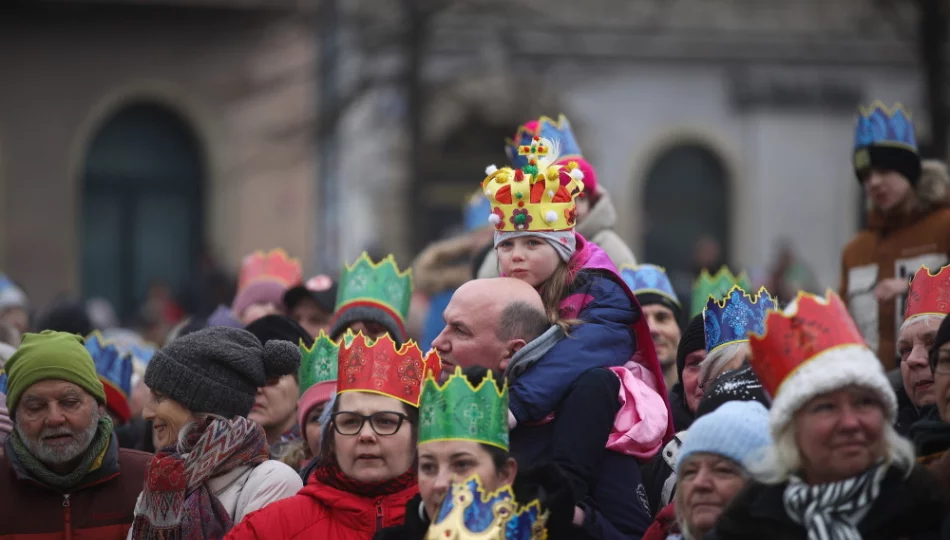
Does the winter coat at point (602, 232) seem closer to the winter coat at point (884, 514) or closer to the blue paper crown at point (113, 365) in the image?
the blue paper crown at point (113, 365)

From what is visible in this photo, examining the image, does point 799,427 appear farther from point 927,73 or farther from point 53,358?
point 927,73

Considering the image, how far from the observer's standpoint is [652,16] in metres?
27.8

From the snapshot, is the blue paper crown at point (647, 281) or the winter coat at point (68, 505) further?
the blue paper crown at point (647, 281)

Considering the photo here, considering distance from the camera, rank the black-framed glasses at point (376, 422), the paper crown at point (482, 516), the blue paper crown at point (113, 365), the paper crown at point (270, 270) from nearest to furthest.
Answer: the paper crown at point (482, 516) < the black-framed glasses at point (376, 422) < the blue paper crown at point (113, 365) < the paper crown at point (270, 270)

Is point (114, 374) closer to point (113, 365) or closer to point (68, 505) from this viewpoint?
point (113, 365)

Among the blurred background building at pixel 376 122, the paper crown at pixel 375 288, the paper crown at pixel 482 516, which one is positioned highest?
the blurred background building at pixel 376 122

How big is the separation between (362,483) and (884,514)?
185 centimetres

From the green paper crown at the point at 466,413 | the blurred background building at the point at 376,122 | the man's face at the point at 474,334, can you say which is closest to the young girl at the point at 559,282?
the man's face at the point at 474,334

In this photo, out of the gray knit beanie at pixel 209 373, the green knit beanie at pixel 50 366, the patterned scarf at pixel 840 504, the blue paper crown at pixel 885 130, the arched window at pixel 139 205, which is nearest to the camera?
the patterned scarf at pixel 840 504

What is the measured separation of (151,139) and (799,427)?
22626mm

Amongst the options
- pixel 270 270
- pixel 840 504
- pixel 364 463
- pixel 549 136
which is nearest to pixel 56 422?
pixel 364 463

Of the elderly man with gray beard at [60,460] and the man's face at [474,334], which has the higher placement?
the man's face at [474,334]

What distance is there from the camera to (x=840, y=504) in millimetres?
4750

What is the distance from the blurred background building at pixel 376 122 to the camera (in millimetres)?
25312
